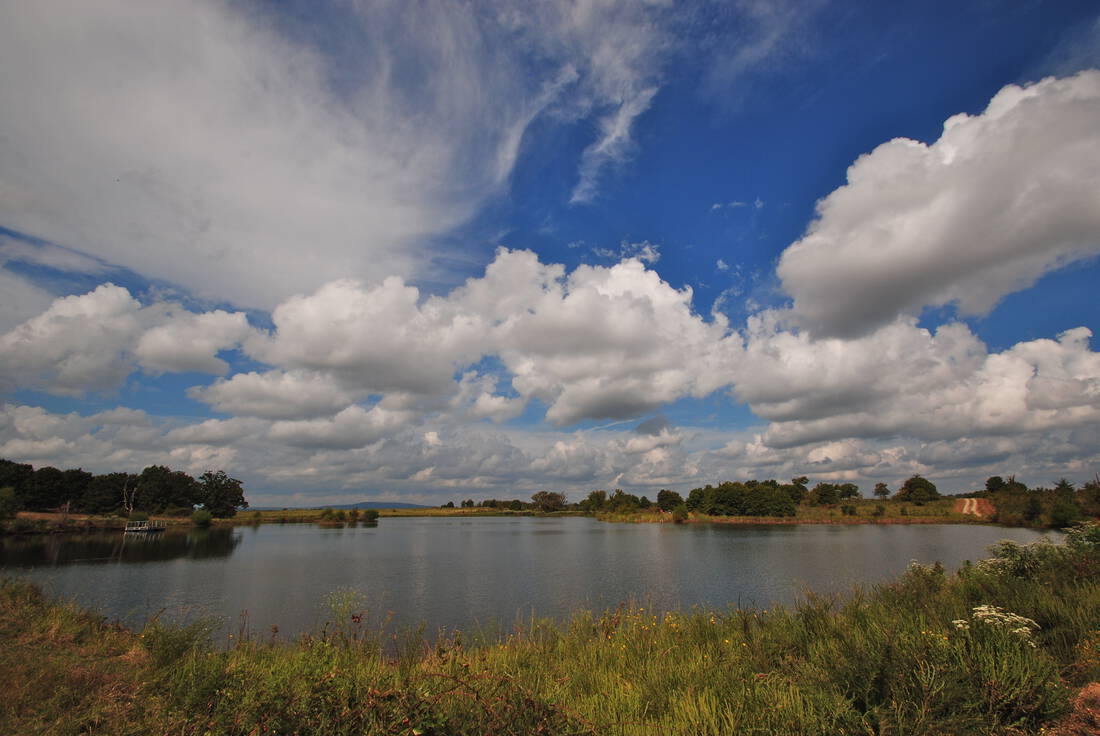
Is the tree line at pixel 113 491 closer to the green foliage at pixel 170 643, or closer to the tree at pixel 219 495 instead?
the tree at pixel 219 495

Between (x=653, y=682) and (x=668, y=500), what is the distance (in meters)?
143

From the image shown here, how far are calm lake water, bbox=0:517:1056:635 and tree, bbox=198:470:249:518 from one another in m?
69.4

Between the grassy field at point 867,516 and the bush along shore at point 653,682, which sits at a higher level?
the bush along shore at point 653,682

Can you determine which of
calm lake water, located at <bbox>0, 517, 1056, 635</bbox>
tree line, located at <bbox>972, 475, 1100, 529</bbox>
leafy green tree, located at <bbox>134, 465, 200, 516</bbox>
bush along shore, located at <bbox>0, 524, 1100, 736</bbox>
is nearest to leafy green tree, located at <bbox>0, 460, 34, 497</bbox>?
leafy green tree, located at <bbox>134, 465, 200, 516</bbox>

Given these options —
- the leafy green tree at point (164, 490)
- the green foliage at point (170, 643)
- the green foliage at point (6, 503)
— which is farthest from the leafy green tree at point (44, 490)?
the green foliage at point (170, 643)

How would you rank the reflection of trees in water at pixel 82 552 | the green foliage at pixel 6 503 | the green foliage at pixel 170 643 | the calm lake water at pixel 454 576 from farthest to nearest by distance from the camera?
the green foliage at pixel 6 503
the reflection of trees in water at pixel 82 552
the calm lake water at pixel 454 576
the green foliage at pixel 170 643

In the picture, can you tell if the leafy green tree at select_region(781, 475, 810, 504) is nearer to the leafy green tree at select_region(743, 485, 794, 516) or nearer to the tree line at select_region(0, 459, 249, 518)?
the leafy green tree at select_region(743, 485, 794, 516)

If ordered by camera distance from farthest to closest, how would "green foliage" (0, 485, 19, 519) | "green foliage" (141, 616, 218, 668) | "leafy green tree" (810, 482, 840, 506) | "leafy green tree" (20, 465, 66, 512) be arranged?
"leafy green tree" (810, 482, 840, 506) < "leafy green tree" (20, 465, 66, 512) < "green foliage" (0, 485, 19, 519) < "green foliage" (141, 616, 218, 668)

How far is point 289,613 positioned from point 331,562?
22.2 meters

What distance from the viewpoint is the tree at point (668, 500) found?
140 meters

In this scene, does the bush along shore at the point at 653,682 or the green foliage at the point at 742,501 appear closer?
the bush along shore at the point at 653,682

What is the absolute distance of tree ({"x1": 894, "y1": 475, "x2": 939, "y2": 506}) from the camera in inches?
4318

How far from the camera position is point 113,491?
10100 cm

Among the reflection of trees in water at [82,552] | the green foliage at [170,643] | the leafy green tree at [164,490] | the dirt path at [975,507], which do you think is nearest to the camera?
the green foliage at [170,643]
